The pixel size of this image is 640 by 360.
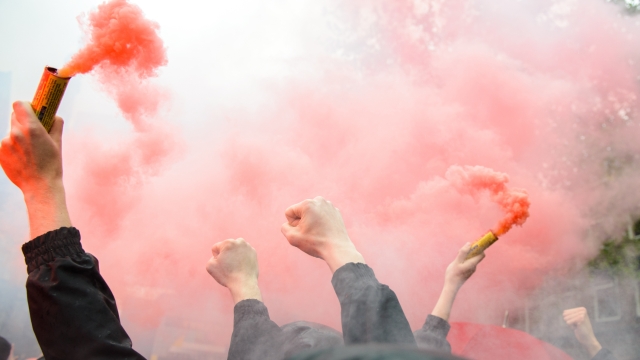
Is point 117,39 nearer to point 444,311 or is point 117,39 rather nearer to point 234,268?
point 234,268

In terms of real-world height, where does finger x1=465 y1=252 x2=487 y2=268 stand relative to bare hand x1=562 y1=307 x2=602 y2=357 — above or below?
above

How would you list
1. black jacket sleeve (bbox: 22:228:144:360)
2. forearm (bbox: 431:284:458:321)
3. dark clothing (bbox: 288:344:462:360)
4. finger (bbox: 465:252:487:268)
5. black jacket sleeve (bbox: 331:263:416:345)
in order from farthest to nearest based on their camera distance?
finger (bbox: 465:252:487:268) < forearm (bbox: 431:284:458:321) < black jacket sleeve (bbox: 331:263:416:345) < black jacket sleeve (bbox: 22:228:144:360) < dark clothing (bbox: 288:344:462:360)

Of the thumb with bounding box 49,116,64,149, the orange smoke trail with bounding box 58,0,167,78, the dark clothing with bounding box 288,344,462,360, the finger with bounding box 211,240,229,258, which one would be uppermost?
the orange smoke trail with bounding box 58,0,167,78

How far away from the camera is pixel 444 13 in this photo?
2.66 m

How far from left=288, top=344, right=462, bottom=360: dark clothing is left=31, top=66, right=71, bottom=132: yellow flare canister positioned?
0.90 metres

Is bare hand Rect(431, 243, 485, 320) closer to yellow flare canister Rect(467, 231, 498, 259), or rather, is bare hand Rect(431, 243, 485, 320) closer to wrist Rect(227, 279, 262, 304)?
yellow flare canister Rect(467, 231, 498, 259)

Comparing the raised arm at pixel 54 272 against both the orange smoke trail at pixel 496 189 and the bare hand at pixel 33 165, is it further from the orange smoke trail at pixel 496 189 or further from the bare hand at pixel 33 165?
the orange smoke trail at pixel 496 189

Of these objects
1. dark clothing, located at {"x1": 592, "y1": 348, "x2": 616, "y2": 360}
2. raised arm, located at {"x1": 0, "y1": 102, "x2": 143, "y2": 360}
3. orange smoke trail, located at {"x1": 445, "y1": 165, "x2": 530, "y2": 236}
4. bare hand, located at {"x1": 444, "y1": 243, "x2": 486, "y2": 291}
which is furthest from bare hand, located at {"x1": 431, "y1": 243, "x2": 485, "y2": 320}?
raised arm, located at {"x1": 0, "y1": 102, "x2": 143, "y2": 360}

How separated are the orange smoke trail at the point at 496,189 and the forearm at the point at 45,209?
5.60 feet

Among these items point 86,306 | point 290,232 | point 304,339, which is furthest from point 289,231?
point 86,306

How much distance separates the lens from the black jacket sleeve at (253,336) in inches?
55.5

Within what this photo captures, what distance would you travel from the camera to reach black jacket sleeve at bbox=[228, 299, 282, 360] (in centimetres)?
141

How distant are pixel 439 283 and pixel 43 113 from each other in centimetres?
214

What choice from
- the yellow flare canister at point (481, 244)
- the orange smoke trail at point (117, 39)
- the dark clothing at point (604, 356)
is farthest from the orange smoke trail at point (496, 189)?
the orange smoke trail at point (117, 39)
